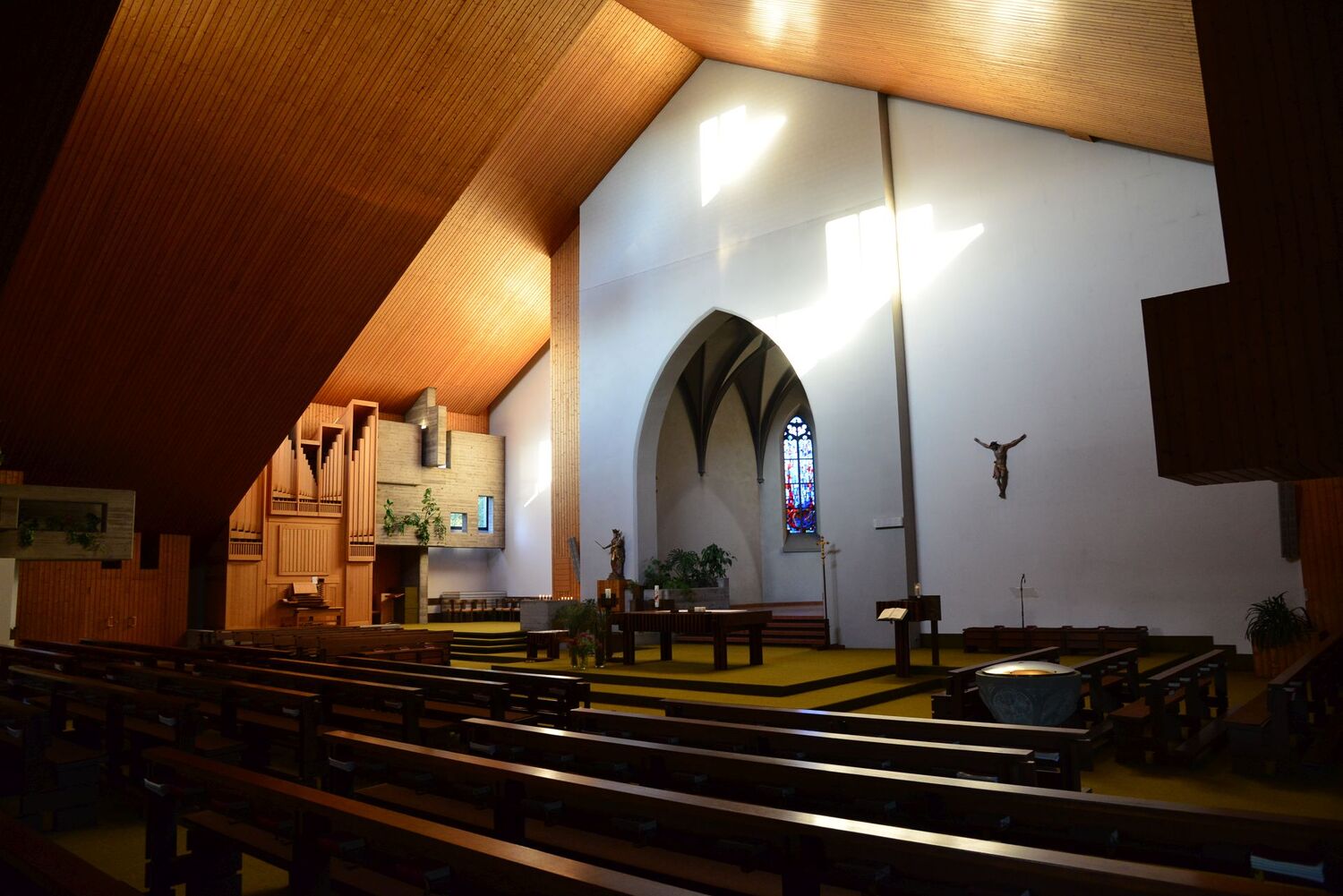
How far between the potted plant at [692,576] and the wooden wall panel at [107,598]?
6671 millimetres

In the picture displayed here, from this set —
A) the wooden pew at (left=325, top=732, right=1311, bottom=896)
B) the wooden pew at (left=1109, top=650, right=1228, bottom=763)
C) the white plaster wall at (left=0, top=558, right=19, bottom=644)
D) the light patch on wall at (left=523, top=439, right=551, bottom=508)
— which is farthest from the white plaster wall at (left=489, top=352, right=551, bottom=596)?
the wooden pew at (left=325, top=732, right=1311, bottom=896)

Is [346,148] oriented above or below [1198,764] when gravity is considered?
above

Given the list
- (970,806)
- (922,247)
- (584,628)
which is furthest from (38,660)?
(922,247)

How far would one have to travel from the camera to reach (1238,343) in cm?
407

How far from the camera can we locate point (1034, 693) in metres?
4.38

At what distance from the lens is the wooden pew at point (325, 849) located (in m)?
1.74

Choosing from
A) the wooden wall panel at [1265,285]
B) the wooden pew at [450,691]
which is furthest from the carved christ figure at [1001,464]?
the wooden pew at [450,691]

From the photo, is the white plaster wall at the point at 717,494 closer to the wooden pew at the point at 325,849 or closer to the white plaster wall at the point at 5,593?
the white plaster wall at the point at 5,593

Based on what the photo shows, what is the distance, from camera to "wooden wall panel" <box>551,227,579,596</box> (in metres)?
14.7

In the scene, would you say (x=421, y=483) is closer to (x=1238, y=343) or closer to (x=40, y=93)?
(x=40, y=93)

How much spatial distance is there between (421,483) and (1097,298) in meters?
11.9

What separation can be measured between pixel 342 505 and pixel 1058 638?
11.3 meters

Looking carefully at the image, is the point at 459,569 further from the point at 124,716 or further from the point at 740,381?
the point at 124,716

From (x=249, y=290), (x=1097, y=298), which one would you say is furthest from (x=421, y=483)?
(x=1097, y=298)
